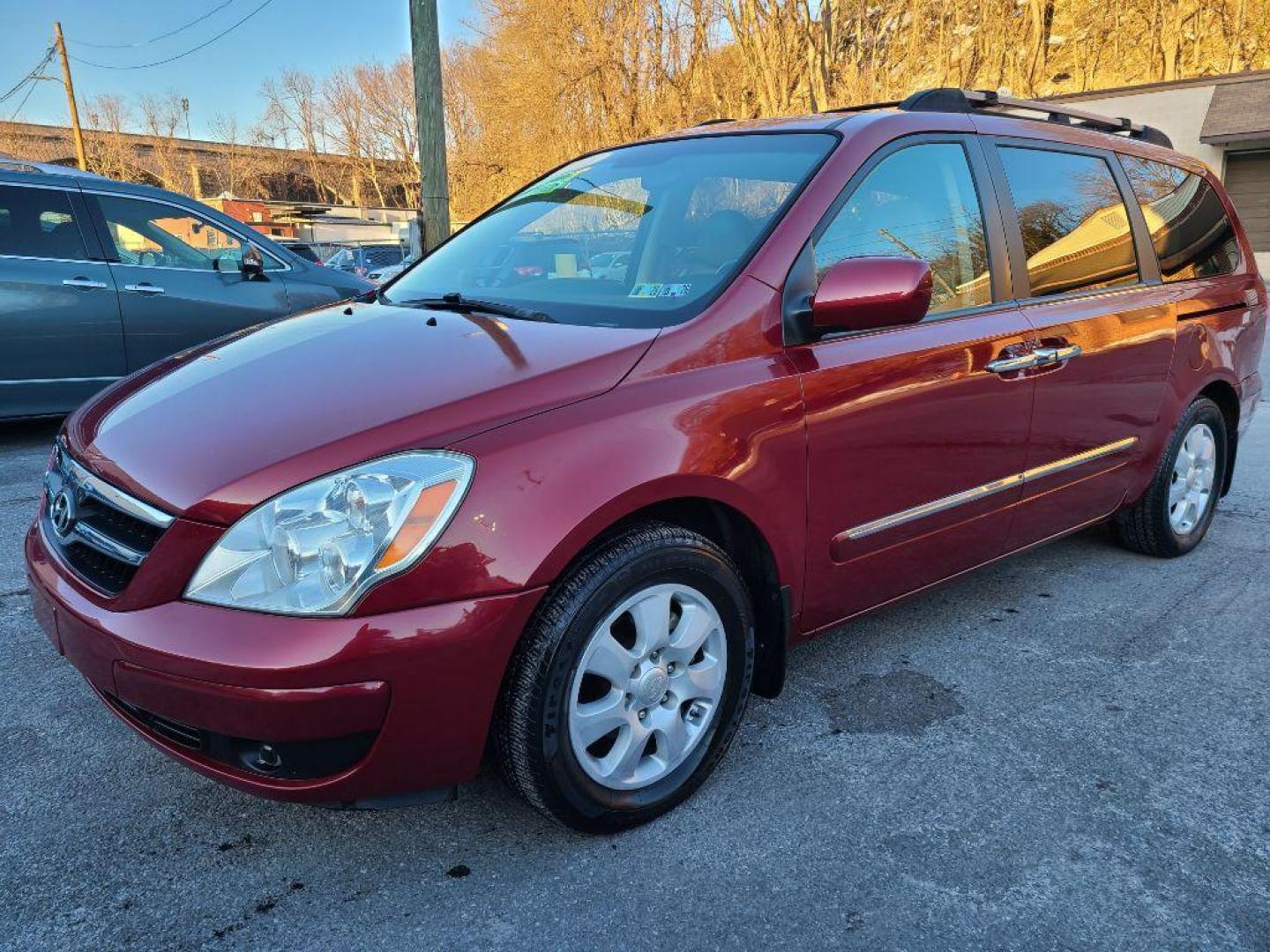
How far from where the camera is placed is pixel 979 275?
293cm

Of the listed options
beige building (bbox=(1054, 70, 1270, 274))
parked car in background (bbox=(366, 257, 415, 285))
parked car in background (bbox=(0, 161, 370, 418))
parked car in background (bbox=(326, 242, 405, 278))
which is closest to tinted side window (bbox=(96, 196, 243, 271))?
parked car in background (bbox=(0, 161, 370, 418))

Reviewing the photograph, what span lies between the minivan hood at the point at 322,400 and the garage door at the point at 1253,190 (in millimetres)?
21881

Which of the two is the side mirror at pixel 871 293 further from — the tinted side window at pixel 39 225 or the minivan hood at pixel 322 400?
the tinted side window at pixel 39 225

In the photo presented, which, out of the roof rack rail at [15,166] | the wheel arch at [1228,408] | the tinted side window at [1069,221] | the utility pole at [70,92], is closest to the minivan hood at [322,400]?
the tinted side window at [1069,221]

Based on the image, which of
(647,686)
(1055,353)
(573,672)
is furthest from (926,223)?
(573,672)

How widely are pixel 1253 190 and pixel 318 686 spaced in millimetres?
23364

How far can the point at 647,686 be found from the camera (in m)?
2.14

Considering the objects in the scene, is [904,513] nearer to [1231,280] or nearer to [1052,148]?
[1052,148]

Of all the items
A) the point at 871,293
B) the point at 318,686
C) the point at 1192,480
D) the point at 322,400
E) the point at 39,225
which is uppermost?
the point at 39,225

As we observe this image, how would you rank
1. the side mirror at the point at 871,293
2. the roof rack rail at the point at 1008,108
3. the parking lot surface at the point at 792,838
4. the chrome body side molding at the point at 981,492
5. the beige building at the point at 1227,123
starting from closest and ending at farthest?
the parking lot surface at the point at 792,838 → the side mirror at the point at 871,293 → the chrome body side molding at the point at 981,492 → the roof rack rail at the point at 1008,108 → the beige building at the point at 1227,123

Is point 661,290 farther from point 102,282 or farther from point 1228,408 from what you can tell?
point 102,282

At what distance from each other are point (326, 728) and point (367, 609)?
0.77 ft

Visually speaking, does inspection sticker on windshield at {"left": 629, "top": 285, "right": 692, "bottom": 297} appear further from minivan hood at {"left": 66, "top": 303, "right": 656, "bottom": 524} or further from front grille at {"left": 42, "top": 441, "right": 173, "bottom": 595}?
front grille at {"left": 42, "top": 441, "right": 173, "bottom": 595}

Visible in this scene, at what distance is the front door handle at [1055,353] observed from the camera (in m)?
3.00
